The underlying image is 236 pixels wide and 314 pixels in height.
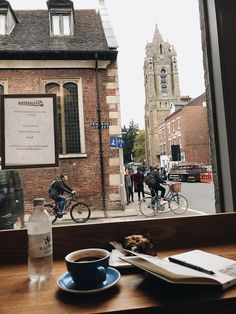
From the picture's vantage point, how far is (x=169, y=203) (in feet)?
4.83

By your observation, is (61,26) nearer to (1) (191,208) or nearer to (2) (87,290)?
(1) (191,208)

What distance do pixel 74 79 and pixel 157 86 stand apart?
51 centimetres

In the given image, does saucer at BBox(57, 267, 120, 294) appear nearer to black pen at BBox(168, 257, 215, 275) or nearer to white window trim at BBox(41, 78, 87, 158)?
black pen at BBox(168, 257, 215, 275)

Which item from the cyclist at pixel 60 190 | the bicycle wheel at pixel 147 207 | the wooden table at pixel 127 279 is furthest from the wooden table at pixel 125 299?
the cyclist at pixel 60 190

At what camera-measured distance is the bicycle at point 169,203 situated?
53.6 inches

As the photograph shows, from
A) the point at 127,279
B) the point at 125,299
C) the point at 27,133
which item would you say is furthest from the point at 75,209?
the point at 125,299

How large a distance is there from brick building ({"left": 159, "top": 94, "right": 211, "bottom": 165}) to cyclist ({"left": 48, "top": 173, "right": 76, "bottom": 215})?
59 centimetres

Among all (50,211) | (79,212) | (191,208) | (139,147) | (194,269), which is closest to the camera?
(194,269)

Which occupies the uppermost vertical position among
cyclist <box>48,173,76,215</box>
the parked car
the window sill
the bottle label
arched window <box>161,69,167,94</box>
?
arched window <box>161,69,167,94</box>

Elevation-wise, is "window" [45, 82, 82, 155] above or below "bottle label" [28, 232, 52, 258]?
above

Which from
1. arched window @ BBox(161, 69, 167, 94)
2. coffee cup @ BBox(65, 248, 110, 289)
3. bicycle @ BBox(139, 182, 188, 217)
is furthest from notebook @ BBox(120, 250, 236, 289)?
arched window @ BBox(161, 69, 167, 94)

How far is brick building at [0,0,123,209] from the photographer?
143 centimetres

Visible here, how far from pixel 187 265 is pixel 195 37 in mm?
1233

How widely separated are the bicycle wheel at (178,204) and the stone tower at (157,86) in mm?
239
